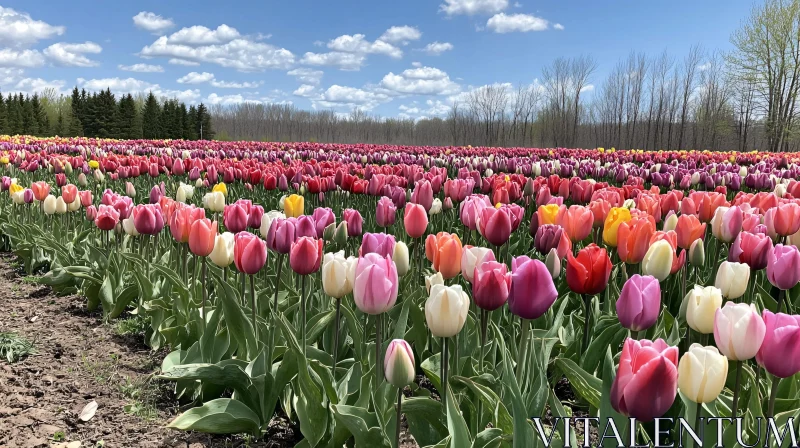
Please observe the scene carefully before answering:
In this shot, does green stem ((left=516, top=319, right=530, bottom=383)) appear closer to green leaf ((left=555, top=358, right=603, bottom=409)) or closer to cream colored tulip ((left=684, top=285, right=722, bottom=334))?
green leaf ((left=555, top=358, right=603, bottom=409))

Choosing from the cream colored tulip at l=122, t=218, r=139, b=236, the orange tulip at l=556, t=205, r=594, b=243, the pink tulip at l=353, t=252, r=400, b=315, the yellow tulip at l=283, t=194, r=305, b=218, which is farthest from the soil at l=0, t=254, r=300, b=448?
the orange tulip at l=556, t=205, r=594, b=243

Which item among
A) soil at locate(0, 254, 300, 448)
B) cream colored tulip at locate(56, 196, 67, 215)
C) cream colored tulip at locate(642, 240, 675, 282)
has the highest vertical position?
cream colored tulip at locate(642, 240, 675, 282)

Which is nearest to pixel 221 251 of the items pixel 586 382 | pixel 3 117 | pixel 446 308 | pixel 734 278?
pixel 446 308

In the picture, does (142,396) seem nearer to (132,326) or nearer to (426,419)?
(132,326)

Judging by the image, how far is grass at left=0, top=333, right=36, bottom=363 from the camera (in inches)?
131

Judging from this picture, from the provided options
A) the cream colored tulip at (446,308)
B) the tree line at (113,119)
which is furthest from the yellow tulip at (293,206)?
the tree line at (113,119)

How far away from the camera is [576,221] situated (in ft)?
10.7

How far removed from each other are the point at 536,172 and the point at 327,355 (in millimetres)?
7731

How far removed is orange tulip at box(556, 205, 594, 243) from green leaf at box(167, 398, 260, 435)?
1959mm

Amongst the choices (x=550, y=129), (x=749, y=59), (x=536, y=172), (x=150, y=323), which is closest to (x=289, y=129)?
(x=550, y=129)

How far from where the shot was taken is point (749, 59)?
131 ft

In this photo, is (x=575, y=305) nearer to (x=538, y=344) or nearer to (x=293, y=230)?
(x=538, y=344)

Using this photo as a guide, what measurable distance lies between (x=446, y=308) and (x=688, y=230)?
1924 mm

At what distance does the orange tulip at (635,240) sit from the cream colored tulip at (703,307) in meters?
0.77
